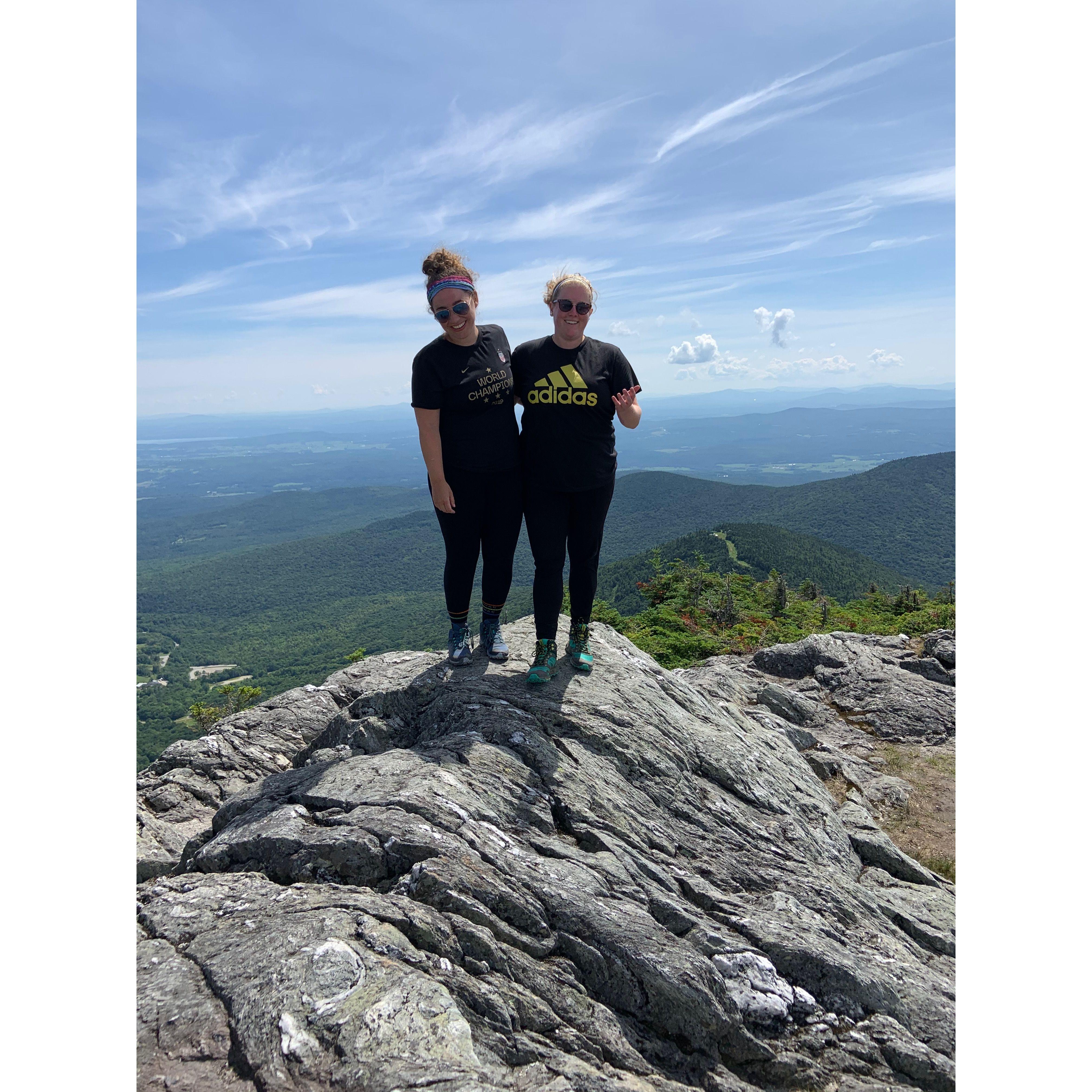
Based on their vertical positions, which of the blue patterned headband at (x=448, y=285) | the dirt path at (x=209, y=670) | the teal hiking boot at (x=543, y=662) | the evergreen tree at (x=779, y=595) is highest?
the blue patterned headband at (x=448, y=285)

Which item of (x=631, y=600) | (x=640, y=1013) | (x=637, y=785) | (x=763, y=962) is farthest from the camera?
(x=631, y=600)

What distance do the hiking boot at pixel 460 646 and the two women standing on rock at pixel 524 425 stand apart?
1212 mm

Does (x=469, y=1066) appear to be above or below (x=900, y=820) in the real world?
above

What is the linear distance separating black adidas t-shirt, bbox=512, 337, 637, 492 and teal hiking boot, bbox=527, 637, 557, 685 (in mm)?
1970

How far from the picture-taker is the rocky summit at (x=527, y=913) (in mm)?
3547


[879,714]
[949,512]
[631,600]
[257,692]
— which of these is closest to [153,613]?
[631,600]

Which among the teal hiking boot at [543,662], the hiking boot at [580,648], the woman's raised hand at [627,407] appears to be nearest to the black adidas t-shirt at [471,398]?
the woman's raised hand at [627,407]

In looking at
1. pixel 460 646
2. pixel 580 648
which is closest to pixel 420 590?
pixel 460 646

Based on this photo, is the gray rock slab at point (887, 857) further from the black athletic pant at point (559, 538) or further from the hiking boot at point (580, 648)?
the black athletic pant at point (559, 538)

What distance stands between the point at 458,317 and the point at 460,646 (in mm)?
4249

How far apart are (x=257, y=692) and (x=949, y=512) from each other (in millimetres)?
202012

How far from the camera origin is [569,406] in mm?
6812

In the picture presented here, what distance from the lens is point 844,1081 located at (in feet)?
14.2

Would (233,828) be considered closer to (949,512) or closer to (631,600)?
(631,600)
